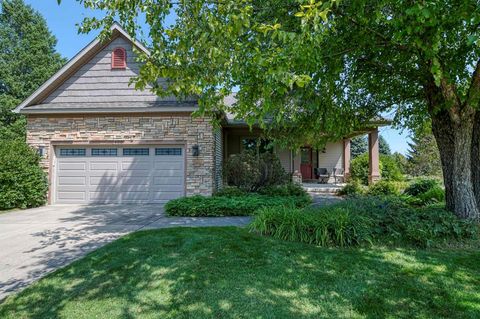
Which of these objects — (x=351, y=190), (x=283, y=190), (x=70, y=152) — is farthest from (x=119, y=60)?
(x=351, y=190)

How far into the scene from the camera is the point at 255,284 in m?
3.84

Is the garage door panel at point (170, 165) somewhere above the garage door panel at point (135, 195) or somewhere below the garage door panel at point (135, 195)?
above

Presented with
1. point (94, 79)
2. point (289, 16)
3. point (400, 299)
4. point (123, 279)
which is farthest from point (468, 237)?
point (94, 79)

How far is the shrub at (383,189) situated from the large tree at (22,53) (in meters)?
29.5

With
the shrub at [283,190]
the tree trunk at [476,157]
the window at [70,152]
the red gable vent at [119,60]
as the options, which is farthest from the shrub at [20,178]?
the tree trunk at [476,157]

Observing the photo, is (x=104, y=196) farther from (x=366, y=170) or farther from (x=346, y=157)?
(x=346, y=157)

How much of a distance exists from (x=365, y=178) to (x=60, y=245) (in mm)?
14678

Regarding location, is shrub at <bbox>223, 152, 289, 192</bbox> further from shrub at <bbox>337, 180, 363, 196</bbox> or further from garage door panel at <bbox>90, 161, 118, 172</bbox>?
garage door panel at <bbox>90, 161, 118, 172</bbox>

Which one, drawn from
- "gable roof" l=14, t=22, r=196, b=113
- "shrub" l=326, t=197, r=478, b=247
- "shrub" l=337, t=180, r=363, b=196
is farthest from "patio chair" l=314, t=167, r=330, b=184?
"shrub" l=326, t=197, r=478, b=247

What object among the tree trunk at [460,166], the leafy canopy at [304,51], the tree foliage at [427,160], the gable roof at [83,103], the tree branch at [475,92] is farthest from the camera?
the tree foliage at [427,160]

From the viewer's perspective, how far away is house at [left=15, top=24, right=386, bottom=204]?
36.9 ft

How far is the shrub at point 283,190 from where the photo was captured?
11172 millimetres

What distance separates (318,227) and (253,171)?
634 cm

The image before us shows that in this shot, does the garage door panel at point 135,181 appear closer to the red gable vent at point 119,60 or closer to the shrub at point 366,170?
the red gable vent at point 119,60
